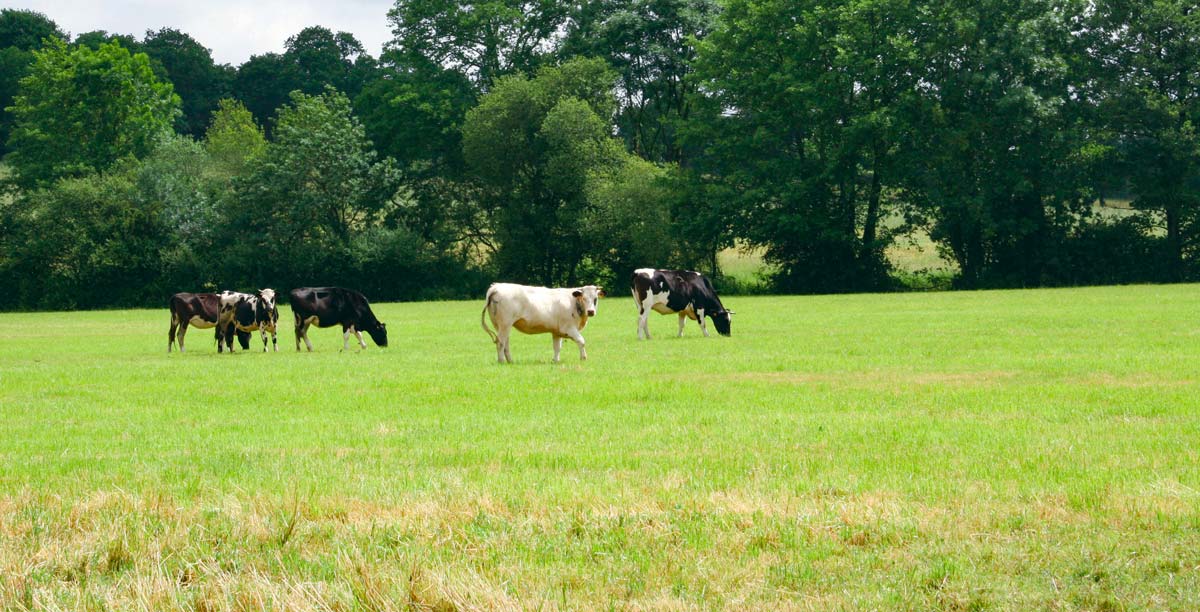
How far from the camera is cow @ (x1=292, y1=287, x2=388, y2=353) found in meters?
27.1

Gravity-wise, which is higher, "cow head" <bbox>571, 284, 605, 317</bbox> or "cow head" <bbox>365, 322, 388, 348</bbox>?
"cow head" <bbox>571, 284, 605, 317</bbox>

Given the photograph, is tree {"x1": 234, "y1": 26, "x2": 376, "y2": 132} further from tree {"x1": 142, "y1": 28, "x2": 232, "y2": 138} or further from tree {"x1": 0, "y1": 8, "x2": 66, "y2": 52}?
tree {"x1": 0, "y1": 8, "x2": 66, "y2": 52}

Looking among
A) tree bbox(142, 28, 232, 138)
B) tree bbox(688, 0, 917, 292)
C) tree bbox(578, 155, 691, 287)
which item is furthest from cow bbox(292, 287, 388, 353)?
tree bbox(142, 28, 232, 138)

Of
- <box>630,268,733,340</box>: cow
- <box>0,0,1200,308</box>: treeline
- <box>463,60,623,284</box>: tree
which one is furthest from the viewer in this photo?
<box>463,60,623,284</box>: tree

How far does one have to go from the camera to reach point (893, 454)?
371 inches

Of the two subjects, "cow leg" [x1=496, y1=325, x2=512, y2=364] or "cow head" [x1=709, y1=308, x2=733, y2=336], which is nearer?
"cow leg" [x1=496, y1=325, x2=512, y2=364]

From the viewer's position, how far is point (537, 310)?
781 inches

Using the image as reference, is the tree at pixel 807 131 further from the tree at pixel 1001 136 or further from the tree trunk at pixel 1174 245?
the tree trunk at pixel 1174 245

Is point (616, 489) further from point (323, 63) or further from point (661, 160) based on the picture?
point (323, 63)

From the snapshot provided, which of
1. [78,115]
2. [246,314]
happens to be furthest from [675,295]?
[78,115]

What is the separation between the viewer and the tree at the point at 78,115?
7688cm

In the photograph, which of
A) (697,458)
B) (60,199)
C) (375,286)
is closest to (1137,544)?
(697,458)

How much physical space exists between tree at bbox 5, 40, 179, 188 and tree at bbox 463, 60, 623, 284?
26238 millimetres

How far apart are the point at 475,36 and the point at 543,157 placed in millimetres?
14064
